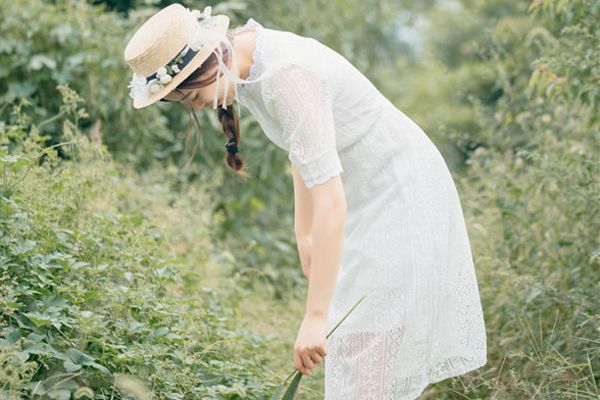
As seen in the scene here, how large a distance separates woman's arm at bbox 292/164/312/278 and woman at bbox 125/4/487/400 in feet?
0.59

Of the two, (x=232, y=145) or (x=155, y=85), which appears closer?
(x=155, y=85)

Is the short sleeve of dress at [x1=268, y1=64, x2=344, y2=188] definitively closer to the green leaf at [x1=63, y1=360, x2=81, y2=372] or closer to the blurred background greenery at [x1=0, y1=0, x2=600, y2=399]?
the blurred background greenery at [x1=0, y1=0, x2=600, y2=399]

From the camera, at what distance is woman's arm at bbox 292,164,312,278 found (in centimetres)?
→ 260

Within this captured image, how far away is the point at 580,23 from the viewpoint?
146 inches

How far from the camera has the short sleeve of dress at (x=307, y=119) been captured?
2145 millimetres

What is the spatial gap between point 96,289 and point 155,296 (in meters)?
0.20

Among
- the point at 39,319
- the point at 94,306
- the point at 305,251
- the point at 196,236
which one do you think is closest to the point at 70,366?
the point at 39,319

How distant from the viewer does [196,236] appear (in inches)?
174

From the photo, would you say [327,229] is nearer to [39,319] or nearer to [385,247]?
[385,247]

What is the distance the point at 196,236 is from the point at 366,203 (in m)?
2.12

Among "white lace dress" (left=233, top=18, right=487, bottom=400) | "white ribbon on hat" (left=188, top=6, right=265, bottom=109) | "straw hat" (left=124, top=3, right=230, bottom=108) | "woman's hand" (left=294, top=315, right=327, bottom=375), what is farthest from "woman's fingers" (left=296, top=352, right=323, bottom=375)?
"straw hat" (left=124, top=3, right=230, bottom=108)

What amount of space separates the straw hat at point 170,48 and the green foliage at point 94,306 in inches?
26.6

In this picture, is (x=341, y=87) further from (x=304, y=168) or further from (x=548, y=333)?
(x=548, y=333)

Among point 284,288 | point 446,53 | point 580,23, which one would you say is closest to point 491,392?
point 580,23
